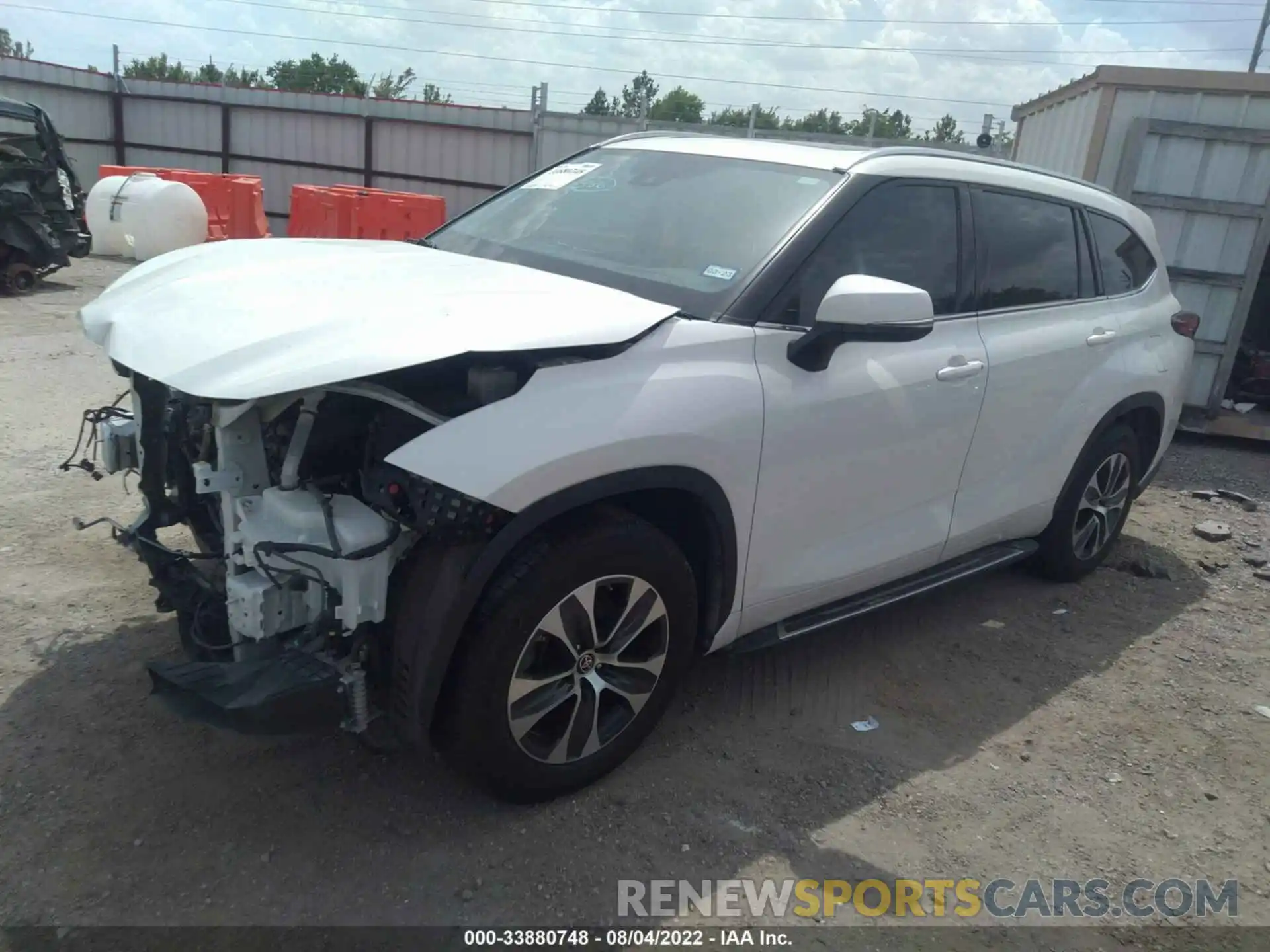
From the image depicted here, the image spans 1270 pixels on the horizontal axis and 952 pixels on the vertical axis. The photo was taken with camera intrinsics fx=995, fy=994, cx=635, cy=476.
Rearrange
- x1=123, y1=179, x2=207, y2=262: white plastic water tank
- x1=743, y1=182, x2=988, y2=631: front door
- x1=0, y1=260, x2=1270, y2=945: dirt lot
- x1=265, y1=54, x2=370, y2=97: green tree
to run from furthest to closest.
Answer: x1=265, y1=54, x2=370, y2=97: green tree
x1=123, y1=179, x2=207, y2=262: white plastic water tank
x1=743, y1=182, x2=988, y2=631: front door
x1=0, y1=260, x2=1270, y2=945: dirt lot

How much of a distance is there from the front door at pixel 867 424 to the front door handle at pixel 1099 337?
89cm

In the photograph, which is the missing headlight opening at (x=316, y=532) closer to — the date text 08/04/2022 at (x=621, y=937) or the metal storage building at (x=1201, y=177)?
the date text 08/04/2022 at (x=621, y=937)

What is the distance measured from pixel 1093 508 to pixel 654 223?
2752 millimetres

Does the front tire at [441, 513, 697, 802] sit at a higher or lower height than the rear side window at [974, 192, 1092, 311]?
lower

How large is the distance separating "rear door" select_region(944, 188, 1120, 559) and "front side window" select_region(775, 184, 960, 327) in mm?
201

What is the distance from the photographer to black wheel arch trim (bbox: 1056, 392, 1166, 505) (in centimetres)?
448

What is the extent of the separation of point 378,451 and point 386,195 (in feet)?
43.9

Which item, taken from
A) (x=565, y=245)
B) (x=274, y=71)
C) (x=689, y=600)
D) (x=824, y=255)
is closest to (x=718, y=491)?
Result: (x=689, y=600)

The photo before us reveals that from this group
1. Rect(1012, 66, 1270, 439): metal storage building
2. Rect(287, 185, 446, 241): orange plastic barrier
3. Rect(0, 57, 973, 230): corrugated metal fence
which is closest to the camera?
Rect(1012, 66, 1270, 439): metal storage building

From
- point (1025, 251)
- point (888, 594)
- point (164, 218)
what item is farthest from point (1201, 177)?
point (164, 218)

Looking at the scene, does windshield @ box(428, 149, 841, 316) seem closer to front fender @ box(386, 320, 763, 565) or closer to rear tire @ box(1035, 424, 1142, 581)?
front fender @ box(386, 320, 763, 565)

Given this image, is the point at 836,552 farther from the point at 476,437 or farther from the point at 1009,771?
the point at 476,437

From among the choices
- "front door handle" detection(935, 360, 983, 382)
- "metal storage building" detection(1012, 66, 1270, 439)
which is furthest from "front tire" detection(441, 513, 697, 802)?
"metal storage building" detection(1012, 66, 1270, 439)

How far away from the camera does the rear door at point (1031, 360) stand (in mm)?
3834
